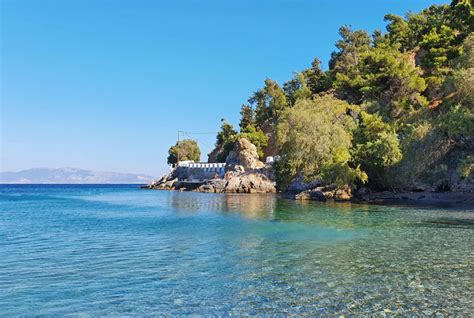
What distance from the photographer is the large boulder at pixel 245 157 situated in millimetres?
76125

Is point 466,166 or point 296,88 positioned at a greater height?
point 296,88

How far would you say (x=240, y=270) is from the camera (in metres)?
13.4

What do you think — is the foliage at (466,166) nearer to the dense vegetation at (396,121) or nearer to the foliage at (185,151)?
the dense vegetation at (396,121)

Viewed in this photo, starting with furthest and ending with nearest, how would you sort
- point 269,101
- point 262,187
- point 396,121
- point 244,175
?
1. point 269,101
2. point 244,175
3. point 262,187
4. point 396,121

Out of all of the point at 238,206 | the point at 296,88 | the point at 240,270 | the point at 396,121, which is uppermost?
the point at 296,88

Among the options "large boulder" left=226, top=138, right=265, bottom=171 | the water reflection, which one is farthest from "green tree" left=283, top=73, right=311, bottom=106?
the water reflection

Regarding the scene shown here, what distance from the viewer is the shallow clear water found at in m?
9.75

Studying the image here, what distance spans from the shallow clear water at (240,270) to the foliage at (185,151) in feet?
322

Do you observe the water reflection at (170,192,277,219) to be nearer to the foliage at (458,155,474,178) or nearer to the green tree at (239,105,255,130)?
the foliage at (458,155,474,178)

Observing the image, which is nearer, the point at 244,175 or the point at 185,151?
the point at 244,175

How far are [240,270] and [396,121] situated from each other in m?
47.1

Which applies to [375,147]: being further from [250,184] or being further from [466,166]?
[250,184]

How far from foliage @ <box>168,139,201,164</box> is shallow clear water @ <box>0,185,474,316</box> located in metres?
98.1

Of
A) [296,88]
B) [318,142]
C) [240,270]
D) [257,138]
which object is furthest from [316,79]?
[240,270]
